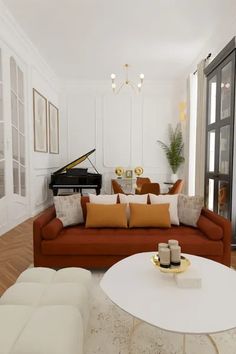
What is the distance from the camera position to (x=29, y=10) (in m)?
4.14

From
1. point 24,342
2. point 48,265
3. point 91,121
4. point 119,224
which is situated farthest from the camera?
point 91,121

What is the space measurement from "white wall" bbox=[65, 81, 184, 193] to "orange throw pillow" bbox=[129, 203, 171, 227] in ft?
15.3

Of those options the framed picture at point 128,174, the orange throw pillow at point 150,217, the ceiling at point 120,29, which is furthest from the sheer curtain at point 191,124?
the orange throw pillow at point 150,217

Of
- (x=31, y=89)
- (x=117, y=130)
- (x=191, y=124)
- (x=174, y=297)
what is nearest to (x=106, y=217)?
(x=174, y=297)

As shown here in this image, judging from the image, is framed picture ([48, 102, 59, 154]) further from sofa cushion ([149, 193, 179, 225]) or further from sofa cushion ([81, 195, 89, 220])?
sofa cushion ([149, 193, 179, 225])

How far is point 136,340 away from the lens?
5.87 feet

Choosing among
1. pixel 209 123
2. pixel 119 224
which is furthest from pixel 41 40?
→ pixel 119 224

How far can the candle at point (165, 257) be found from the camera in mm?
1817

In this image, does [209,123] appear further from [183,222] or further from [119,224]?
[119,224]

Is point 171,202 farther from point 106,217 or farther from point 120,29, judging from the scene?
point 120,29

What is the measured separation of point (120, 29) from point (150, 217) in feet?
11.3

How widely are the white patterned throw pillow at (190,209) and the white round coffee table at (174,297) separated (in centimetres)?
121

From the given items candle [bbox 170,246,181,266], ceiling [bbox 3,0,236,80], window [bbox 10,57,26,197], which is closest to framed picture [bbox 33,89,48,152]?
window [bbox 10,57,26,197]

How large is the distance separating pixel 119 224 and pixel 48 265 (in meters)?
0.89
